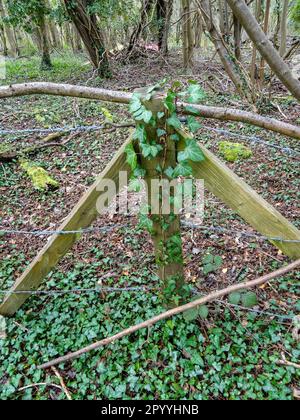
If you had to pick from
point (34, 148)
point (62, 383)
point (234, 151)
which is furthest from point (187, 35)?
point (62, 383)

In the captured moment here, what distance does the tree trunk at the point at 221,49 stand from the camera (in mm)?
A: 5543

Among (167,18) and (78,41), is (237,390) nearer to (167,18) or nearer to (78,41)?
(167,18)

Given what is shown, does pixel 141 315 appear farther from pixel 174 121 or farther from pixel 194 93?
pixel 194 93

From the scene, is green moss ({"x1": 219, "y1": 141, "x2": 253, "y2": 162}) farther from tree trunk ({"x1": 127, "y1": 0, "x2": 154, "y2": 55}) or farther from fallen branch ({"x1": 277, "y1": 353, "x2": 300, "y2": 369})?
tree trunk ({"x1": 127, "y1": 0, "x2": 154, "y2": 55})

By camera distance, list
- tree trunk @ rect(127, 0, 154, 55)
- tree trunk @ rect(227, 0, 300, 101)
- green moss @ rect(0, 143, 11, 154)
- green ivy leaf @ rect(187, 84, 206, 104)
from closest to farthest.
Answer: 1. green ivy leaf @ rect(187, 84, 206, 104)
2. tree trunk @ rect(227, 0, 300, 101)
3. green moss @ rect(0, 143, 11, 154)
4. tree trunk @ rect(127, 0, 154, 55)

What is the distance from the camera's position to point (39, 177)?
4.07 metres

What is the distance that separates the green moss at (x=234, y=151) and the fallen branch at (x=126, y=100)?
9.84 ft

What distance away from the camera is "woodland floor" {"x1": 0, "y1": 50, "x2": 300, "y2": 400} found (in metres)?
1.96

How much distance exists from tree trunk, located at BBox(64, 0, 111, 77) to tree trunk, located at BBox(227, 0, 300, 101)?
6745 millimetres

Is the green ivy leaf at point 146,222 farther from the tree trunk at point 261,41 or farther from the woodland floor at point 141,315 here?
the tree trunk at point 261,41

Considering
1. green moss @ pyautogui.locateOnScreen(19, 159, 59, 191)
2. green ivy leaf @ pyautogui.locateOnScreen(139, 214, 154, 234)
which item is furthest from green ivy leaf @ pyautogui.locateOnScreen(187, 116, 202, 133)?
green moss @ pyautogui.locateOnScreen(19, 159, 59, 191)

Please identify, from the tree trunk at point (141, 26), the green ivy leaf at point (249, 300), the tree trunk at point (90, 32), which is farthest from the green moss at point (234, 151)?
the tree trunk at point (141, 26)

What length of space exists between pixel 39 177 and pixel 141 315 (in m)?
2.60
